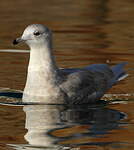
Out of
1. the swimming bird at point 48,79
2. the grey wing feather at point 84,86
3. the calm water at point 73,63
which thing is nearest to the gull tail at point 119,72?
the calm water at point 73,63

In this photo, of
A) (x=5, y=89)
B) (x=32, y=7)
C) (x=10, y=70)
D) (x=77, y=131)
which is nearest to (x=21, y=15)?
(x=32, y=7)

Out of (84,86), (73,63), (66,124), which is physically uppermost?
(73,63)

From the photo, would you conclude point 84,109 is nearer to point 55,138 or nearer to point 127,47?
point 55,138

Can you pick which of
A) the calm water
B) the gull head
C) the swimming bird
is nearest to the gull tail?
the calm water

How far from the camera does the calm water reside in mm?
9445

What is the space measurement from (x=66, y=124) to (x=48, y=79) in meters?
1.33

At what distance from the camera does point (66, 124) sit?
10.3 meters

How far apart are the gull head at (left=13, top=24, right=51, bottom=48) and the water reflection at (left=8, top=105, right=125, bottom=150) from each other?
97 cm

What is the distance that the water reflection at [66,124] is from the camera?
925cm

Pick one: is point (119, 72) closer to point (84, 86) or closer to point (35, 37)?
point (84, 86)

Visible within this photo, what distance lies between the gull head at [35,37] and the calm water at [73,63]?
965mm

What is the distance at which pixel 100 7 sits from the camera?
21.1m

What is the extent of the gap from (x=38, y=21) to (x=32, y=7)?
2.16 m

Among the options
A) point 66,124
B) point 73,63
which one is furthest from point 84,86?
point 73,63
